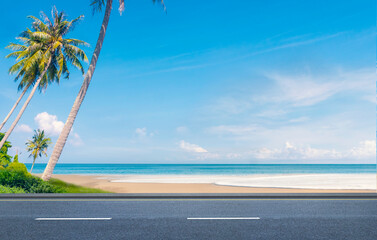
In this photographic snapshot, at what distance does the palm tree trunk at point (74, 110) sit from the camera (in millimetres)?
17328

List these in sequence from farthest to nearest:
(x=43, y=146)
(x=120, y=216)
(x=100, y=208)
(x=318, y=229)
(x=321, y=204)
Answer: (x=43, y=146), (x=321, y=204), (x=100, y=208), (x=120, y=216), (x=318, y=229)

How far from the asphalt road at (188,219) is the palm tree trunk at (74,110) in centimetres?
621

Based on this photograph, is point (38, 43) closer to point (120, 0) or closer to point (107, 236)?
point (120, 0)

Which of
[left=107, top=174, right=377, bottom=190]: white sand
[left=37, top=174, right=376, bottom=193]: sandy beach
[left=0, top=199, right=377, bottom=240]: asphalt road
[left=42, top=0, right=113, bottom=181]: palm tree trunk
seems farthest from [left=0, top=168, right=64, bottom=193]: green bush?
[left=107, top=174, right=377, bottom=190]: white sand

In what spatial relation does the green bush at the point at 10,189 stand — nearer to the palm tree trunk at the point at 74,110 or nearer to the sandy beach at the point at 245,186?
the palm tree trunk at the point at 74,110

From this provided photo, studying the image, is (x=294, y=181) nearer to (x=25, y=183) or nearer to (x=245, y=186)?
(x=245, y=186)

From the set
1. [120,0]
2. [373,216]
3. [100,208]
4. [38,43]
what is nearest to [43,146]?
[38,43]

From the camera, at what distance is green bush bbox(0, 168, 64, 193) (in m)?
15.2

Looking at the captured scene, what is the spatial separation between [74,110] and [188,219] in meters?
12.4

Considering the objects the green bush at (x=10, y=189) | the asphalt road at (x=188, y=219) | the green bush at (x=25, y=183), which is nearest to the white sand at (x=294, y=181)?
the asphalt road at (x=188, y=219)

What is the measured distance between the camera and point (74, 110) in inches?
700

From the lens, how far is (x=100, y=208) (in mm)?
9484

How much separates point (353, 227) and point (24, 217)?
25.7 feet

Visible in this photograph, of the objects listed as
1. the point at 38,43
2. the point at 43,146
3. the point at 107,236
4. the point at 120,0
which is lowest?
the point at 107,236
